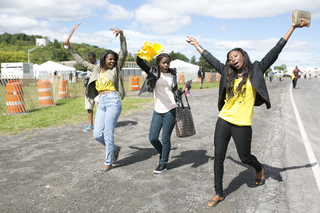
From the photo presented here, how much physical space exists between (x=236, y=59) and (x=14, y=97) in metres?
9.74

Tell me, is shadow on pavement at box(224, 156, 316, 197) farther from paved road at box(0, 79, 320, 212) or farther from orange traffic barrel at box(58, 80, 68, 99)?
orange traffic barrel at box(58, 80, 68, 99)

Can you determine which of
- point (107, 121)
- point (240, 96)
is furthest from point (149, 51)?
point (240, 96)

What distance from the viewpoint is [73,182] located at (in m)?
3.99

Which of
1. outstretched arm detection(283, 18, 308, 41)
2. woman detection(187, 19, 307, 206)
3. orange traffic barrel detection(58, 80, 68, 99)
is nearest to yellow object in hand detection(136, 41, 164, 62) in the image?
woman detection(187, 19, 307, 206)

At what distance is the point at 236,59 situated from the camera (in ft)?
10.6

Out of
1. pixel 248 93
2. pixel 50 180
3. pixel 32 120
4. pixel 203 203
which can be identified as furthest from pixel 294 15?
pixel 32 120

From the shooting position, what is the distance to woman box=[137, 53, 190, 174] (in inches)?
167

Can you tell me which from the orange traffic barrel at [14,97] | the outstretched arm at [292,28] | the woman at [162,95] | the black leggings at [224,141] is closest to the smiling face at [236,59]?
the outstretched arm at [292,28]

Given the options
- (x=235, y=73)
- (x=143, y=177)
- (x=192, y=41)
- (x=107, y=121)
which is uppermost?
(x=192, y=41)

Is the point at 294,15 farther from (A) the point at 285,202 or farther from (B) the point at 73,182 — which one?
(B) the point at 73,182

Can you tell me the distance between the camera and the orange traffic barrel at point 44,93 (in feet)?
40.5

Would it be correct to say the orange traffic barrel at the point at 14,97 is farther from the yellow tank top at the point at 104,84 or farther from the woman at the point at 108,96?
the yellow tank top at the point at 104,84

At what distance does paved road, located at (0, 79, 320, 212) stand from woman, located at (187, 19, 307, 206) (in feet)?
1.81

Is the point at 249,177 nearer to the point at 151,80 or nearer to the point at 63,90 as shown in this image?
the point at 151,80
